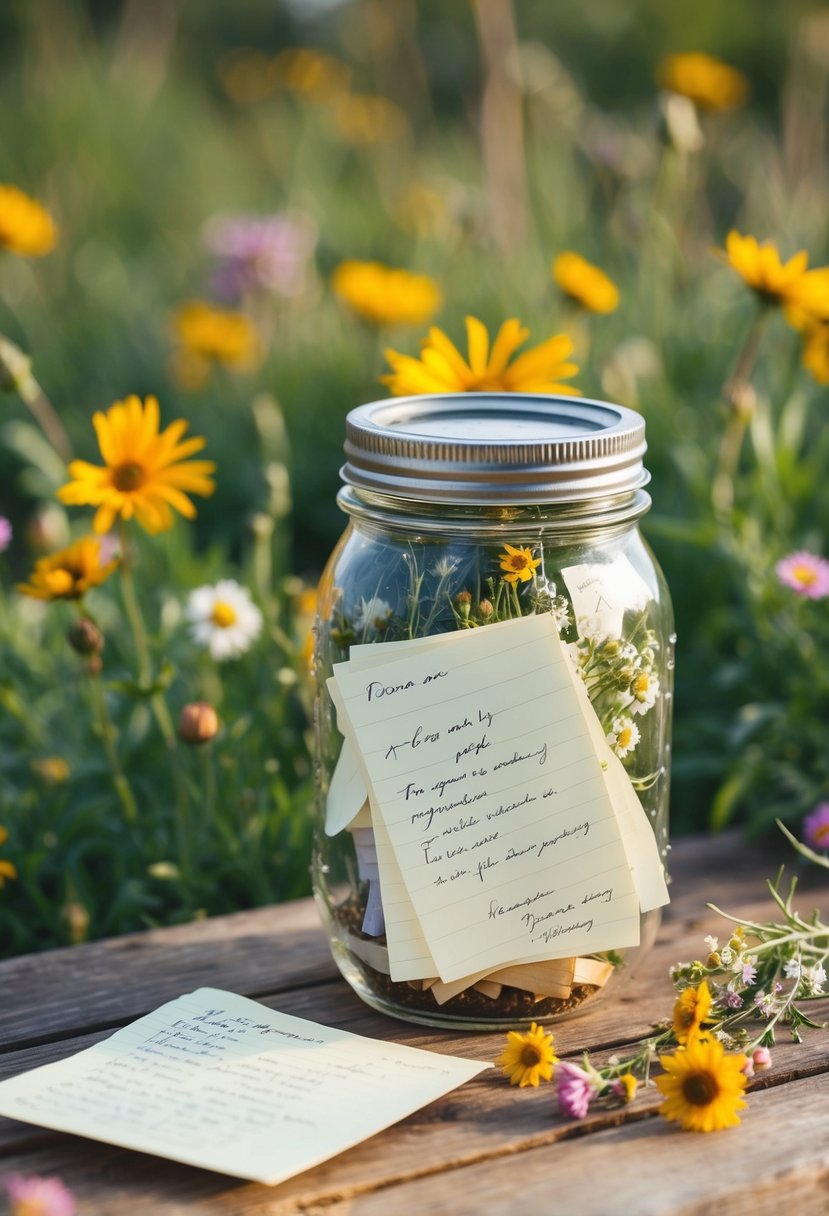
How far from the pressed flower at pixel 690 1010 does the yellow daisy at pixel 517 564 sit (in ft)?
1.16

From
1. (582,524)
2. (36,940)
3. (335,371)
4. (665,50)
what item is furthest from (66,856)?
(665,50)

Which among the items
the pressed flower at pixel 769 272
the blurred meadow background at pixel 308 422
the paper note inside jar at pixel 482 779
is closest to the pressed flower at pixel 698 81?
the blurred meadow background at pixel 308 422

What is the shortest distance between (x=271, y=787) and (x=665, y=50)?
12143 mm

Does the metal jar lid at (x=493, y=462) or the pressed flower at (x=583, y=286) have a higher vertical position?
the pressed flower at (x=583, y=286)

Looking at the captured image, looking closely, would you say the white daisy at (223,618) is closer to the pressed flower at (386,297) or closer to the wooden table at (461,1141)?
the wooden table at (461,1141)

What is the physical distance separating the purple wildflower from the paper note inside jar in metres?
2.23

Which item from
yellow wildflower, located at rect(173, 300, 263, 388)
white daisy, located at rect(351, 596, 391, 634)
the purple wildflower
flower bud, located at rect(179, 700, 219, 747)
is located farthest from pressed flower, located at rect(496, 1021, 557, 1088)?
the purple wildflower

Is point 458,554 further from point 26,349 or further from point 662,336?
point 26,349

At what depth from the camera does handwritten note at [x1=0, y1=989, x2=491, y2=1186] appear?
3.01 feet

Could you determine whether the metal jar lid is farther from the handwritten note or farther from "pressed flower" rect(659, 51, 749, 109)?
"pressed flower" rect(659, 51, 749, 109)

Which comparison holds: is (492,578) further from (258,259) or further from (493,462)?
(258,259)

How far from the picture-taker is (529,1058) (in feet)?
3.36

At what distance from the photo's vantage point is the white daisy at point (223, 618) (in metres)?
1.59

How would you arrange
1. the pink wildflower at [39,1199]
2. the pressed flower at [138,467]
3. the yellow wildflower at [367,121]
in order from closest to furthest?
the pink wildflower at [39,1199] → the pressed flower at [138,467] → the yellow wildflower at [367,121]
